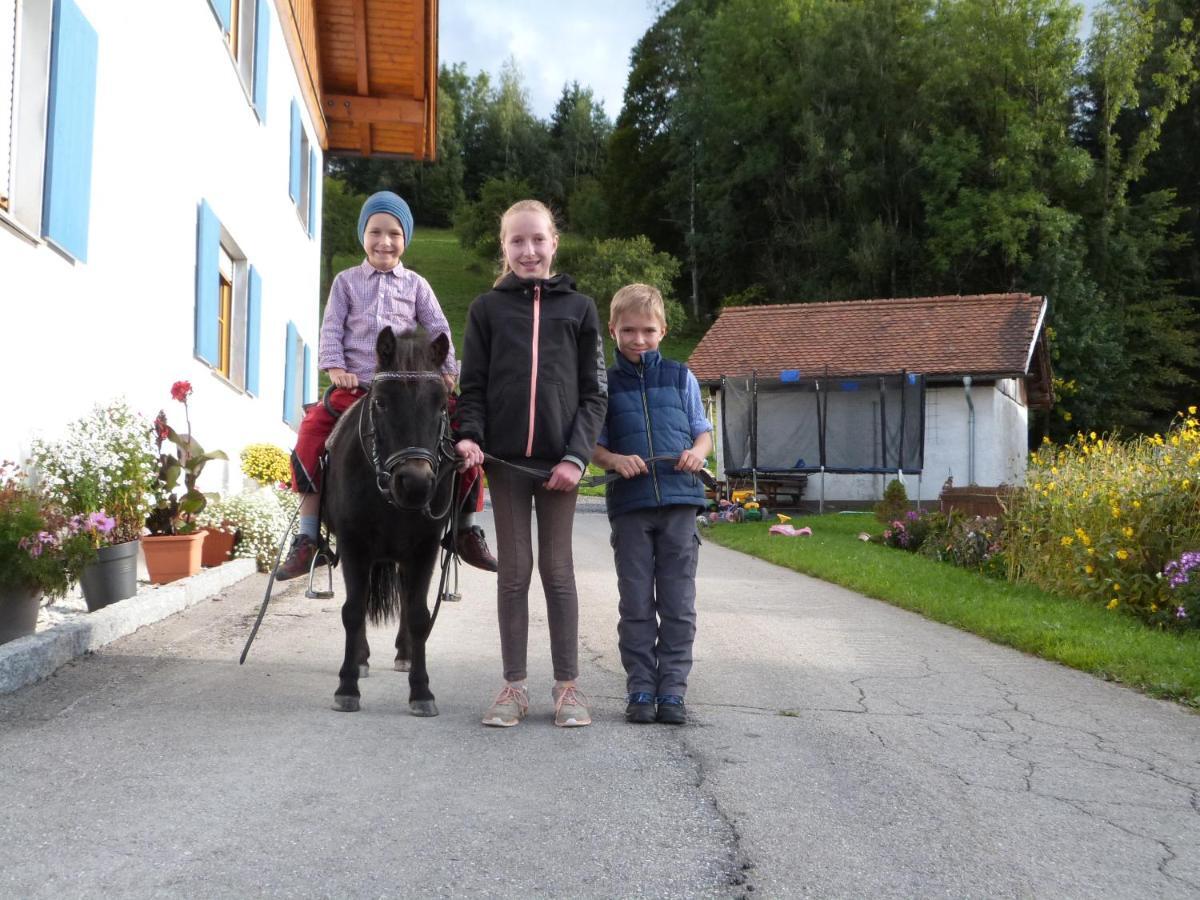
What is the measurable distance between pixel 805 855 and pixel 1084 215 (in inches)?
2029

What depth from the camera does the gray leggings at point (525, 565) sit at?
16.4 feet

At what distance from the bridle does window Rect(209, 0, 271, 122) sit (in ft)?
32.7

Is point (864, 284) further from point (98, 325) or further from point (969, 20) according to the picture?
point (98, 325)

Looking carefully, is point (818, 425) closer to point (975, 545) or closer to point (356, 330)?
point (975, 545)

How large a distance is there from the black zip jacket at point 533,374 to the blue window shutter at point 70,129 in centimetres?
393

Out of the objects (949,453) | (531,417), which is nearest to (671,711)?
(531,417)

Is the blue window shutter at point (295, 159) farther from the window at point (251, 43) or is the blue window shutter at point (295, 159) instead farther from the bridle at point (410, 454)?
the bridle at point (410, 454)

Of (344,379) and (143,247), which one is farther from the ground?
(143,247)

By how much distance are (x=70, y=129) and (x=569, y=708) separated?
17.4 feet

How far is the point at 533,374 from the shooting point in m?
4.90

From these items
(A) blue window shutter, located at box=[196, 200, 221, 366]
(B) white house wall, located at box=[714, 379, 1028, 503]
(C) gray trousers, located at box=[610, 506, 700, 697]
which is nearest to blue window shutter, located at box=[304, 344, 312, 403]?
(A) blue window shutter, located at box=[196, 200, 221, 366]

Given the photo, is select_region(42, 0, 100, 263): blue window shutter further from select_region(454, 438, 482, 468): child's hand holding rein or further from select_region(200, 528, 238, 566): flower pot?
select_region(454, 438, 482, 468): child's hand holding rein

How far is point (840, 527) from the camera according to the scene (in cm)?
2078

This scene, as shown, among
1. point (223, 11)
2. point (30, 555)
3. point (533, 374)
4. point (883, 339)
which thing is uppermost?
point (223, 11)
